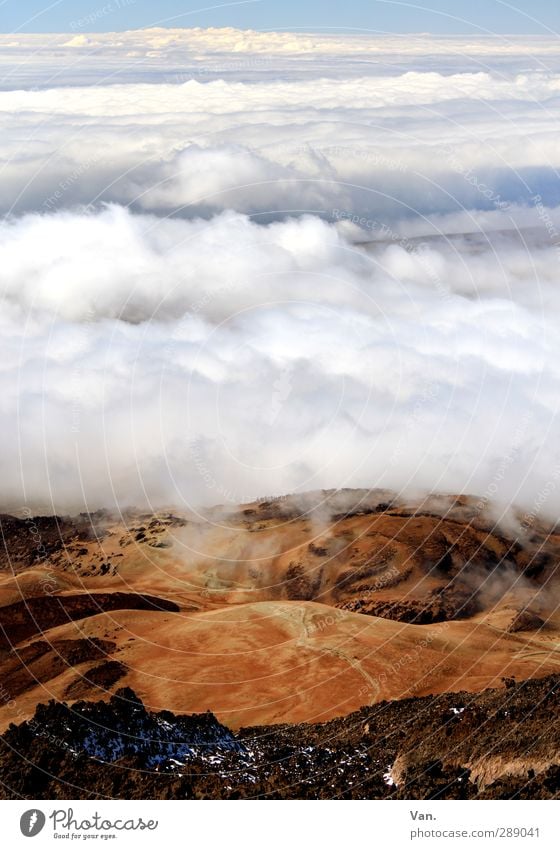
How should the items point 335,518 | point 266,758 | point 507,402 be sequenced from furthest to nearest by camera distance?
point 507,402 < point 335,518 < point 266,758

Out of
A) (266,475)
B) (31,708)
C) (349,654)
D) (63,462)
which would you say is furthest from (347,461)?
(31,708)

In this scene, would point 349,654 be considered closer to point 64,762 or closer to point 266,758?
point 266,758
